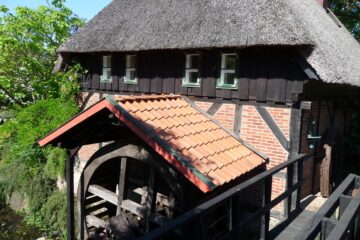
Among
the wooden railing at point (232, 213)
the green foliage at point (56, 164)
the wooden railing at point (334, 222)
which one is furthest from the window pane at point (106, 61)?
the wooden railing at point (334, 222)

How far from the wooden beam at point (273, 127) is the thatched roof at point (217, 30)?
4.51 ft

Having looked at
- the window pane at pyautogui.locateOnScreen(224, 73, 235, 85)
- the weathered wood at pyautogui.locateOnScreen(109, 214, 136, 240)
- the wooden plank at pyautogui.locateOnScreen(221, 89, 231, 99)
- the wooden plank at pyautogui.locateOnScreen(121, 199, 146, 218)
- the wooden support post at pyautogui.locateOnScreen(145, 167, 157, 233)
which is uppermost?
the window pane at pyautogui.locateOnScreen(224, 73, 235, 85)

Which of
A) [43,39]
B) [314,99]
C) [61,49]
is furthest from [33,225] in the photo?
[314,99]

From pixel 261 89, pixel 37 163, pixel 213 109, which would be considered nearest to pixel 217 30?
pixel 261 89

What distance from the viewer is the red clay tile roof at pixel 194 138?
197 inches

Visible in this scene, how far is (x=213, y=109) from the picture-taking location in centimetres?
769

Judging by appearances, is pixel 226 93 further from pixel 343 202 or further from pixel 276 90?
pixel 343 202

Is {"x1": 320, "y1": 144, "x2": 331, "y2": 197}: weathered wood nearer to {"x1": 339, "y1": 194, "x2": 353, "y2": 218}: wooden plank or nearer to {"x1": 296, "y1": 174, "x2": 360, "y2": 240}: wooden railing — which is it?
{"x1": 296, "y1": 174, "x2": 360, "y2": 240}: wooden railing

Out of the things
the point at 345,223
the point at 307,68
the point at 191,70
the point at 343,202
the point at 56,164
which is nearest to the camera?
the point at 345,223

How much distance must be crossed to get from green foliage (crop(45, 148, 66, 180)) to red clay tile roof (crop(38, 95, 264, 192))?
404 cm

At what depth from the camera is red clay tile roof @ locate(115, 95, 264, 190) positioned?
5000mm

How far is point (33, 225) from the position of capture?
9.93m

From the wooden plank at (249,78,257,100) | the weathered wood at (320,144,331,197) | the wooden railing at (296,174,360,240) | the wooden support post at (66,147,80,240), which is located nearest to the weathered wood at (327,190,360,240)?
the wooden railing at (296,174,360,240)

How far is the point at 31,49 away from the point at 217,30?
31.5ft
